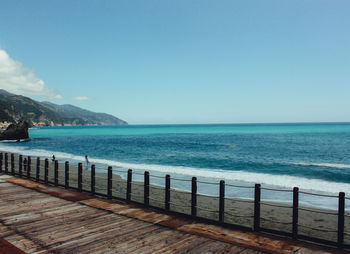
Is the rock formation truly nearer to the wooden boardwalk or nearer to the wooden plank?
the wooden boardwalk

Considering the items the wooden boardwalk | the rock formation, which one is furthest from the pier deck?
the rock formation

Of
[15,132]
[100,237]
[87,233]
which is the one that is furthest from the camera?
[15,132]

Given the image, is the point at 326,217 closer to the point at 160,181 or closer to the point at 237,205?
the point at 237,205

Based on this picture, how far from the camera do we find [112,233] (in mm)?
7086

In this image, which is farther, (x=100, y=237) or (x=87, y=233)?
(x=87, y=233)

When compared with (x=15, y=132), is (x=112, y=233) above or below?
above

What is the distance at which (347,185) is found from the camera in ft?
77.9

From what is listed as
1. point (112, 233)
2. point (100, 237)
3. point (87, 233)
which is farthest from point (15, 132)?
point (100, 237)

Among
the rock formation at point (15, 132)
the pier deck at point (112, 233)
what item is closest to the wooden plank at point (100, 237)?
the pier deck at point (112, 233)

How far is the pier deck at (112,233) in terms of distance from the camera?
20.4 ft

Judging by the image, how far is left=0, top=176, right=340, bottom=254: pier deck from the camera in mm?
6203

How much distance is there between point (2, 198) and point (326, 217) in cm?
1567

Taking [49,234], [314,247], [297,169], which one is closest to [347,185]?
[297,169]

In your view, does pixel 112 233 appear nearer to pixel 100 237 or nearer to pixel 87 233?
pixel 100 237
